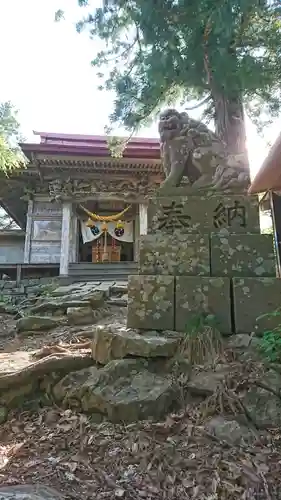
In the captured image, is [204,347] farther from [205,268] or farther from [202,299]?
[205,268]

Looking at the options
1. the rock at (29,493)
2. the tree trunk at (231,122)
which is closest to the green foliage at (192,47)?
the tree trunk at (231,122)

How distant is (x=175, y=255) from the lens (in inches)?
131

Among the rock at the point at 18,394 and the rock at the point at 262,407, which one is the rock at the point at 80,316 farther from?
the rock at the point at 262,407

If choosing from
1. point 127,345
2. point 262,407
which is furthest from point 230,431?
point 127,345

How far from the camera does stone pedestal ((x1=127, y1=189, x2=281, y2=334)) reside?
3055 millimetres

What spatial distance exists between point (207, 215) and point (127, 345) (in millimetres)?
1654

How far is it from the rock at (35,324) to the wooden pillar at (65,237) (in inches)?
201

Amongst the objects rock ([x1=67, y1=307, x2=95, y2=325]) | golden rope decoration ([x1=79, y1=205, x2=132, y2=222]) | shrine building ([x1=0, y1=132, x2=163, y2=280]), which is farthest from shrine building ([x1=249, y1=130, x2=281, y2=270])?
golden rope decoration ([x1=79, y1=205, x2=132, y2=222])

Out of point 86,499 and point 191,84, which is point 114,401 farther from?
point 191,84

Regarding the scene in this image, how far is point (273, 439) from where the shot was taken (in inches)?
78.4

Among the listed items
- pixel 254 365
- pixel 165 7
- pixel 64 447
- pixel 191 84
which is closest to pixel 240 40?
pixel 191 84

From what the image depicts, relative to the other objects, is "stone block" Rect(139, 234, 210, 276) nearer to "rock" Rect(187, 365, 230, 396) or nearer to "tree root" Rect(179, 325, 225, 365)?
"tree root" Rect(179, 325, 225, 365)

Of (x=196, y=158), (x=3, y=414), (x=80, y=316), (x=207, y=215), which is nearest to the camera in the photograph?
(x=3, y=414)

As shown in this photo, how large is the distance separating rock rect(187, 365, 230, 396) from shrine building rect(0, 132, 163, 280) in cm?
798
